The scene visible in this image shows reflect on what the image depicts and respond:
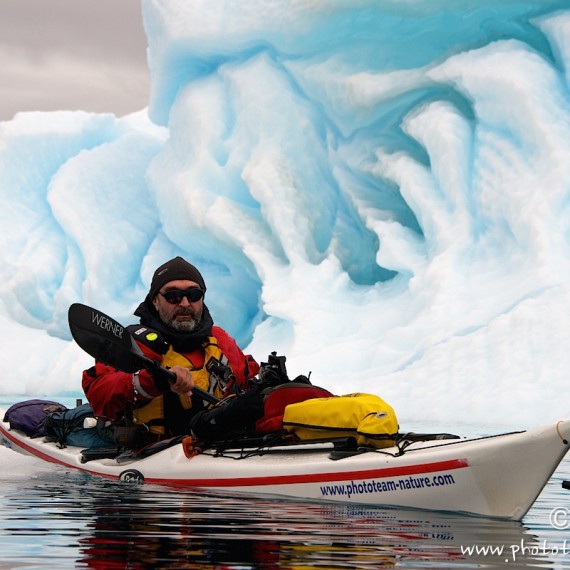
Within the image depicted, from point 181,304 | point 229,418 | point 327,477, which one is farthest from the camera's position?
point 181,304

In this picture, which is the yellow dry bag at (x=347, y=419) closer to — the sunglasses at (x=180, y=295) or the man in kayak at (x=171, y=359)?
the man in kayak at (x=171, y=359)

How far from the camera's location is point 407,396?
Result: 1039 cm

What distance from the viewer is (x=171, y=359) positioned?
5.71m

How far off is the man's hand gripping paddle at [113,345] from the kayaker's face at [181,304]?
28 cm

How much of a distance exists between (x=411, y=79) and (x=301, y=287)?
2959mm

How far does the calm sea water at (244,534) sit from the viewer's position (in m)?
3.12

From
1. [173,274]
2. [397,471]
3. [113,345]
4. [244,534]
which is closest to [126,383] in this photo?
[113,345]

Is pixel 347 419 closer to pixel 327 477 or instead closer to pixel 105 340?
pixel 327 477

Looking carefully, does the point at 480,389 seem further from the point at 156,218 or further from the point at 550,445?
the point at 156,218

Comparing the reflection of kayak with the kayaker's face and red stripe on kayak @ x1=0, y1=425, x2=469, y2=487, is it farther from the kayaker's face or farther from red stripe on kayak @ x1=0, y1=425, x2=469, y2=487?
the kayaker's face

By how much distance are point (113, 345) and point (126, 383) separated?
23cm

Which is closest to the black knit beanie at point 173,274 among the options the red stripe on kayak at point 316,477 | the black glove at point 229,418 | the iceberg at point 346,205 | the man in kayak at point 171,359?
the man in kayak at point 171,359

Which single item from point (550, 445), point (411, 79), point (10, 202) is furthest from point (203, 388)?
point (10, 202)

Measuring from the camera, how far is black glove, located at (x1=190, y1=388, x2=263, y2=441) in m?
5.32
